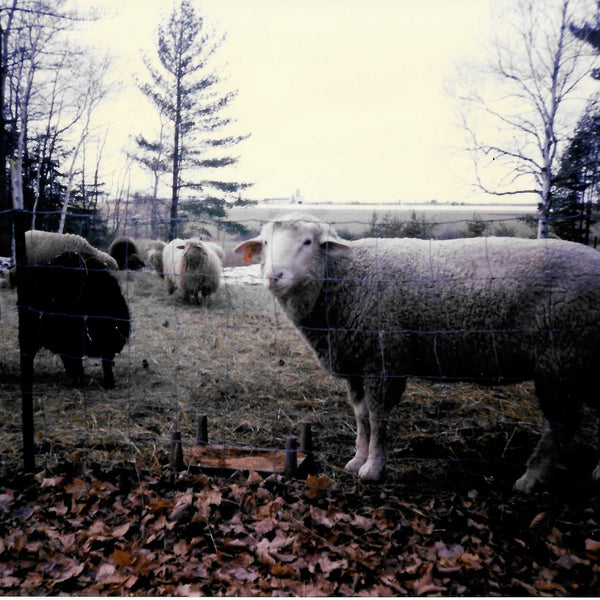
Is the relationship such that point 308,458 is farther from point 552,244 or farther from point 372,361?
point 552,244

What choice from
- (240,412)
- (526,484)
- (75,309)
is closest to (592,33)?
(526,484)

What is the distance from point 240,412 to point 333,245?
2203 mm

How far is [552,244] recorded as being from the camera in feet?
12.4

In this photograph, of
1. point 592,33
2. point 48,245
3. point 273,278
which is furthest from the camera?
point 592,33

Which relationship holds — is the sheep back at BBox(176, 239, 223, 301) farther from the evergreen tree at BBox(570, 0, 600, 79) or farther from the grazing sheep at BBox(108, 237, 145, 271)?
the evergreen tree at BBox(570, 0, 600, 79)

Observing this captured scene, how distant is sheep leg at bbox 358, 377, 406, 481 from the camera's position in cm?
384

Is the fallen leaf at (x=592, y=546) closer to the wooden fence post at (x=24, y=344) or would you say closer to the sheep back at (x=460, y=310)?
the sheep back at (x=460, y=310)

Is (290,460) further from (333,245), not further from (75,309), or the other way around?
(75,309)

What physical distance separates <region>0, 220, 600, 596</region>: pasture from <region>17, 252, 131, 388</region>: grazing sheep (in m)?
0.67

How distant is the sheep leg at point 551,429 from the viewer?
Result: 3.68 meters

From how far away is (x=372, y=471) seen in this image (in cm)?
382

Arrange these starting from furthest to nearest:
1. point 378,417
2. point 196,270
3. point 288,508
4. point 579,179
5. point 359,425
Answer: point 196,270, point 579,179, point 359,425, point 378,417, point 288,508

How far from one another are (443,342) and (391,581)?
6.11 ft

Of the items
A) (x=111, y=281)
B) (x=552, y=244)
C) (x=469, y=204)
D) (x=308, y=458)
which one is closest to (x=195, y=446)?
(x=308, y=458)
